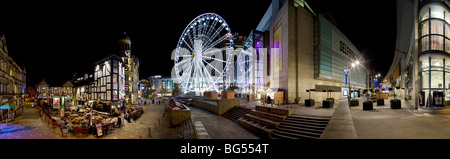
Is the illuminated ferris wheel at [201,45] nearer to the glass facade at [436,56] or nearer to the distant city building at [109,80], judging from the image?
the distant city building at [109,80]

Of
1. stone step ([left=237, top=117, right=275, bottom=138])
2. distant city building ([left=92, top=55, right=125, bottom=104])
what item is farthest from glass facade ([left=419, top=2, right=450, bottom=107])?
distant city building ([left=92, top=55, right=125, bottom=104])

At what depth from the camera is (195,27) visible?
43.3 metres

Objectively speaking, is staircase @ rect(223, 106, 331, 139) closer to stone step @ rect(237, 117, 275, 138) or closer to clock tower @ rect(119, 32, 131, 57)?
stone step @ rect(237, 117, 275, 138)

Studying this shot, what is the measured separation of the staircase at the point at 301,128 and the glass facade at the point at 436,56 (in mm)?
9185

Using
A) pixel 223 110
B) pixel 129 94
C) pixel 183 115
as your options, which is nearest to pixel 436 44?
pixel 223 110

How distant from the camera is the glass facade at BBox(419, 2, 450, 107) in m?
14.0

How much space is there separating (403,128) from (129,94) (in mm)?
53939

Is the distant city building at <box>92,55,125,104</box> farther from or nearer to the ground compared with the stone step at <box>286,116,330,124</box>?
farther from the ground

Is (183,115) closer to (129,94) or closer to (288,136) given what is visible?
(288,136)

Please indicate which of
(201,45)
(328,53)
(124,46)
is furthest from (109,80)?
(328,53)

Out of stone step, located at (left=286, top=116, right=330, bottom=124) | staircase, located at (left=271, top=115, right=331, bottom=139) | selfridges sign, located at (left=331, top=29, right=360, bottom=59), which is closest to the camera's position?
staircase, located at (left=271, top=115, right=331, bottom=139)

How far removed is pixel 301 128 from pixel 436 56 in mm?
12590

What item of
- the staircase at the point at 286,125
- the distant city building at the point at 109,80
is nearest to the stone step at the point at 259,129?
the staircase at the point at 286,125

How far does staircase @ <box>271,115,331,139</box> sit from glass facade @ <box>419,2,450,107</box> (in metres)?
9.18
